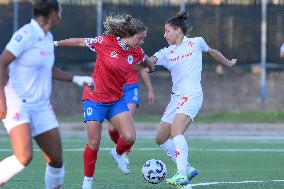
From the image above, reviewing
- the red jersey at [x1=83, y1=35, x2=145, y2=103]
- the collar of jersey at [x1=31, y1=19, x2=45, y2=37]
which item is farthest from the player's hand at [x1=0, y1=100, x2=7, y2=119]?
the red jersey at [x1=83, y1=35, x2=145, y2=103]

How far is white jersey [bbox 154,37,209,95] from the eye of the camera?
12.5 m

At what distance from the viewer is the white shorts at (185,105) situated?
488 inches

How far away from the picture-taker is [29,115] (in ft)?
31.2

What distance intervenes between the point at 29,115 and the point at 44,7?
1.01m

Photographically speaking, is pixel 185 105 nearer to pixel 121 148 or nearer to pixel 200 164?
pixel 121 148

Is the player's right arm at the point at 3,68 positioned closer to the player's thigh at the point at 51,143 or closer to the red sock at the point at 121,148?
the player's thigh at the point at 51,143

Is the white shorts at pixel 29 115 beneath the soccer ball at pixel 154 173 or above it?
above

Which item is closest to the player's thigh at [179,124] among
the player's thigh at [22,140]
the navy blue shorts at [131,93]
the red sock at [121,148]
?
the red sock at [121,148]

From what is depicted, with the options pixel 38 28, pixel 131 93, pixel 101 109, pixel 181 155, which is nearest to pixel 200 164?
pixel 131 93

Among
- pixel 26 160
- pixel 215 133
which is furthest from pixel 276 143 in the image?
pixel 26 160

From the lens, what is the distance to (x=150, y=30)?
2639cm

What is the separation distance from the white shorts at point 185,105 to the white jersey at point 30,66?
3.17 meters

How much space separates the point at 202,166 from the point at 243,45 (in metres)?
11.9

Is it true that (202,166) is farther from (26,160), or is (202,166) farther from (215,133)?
(215,133)
